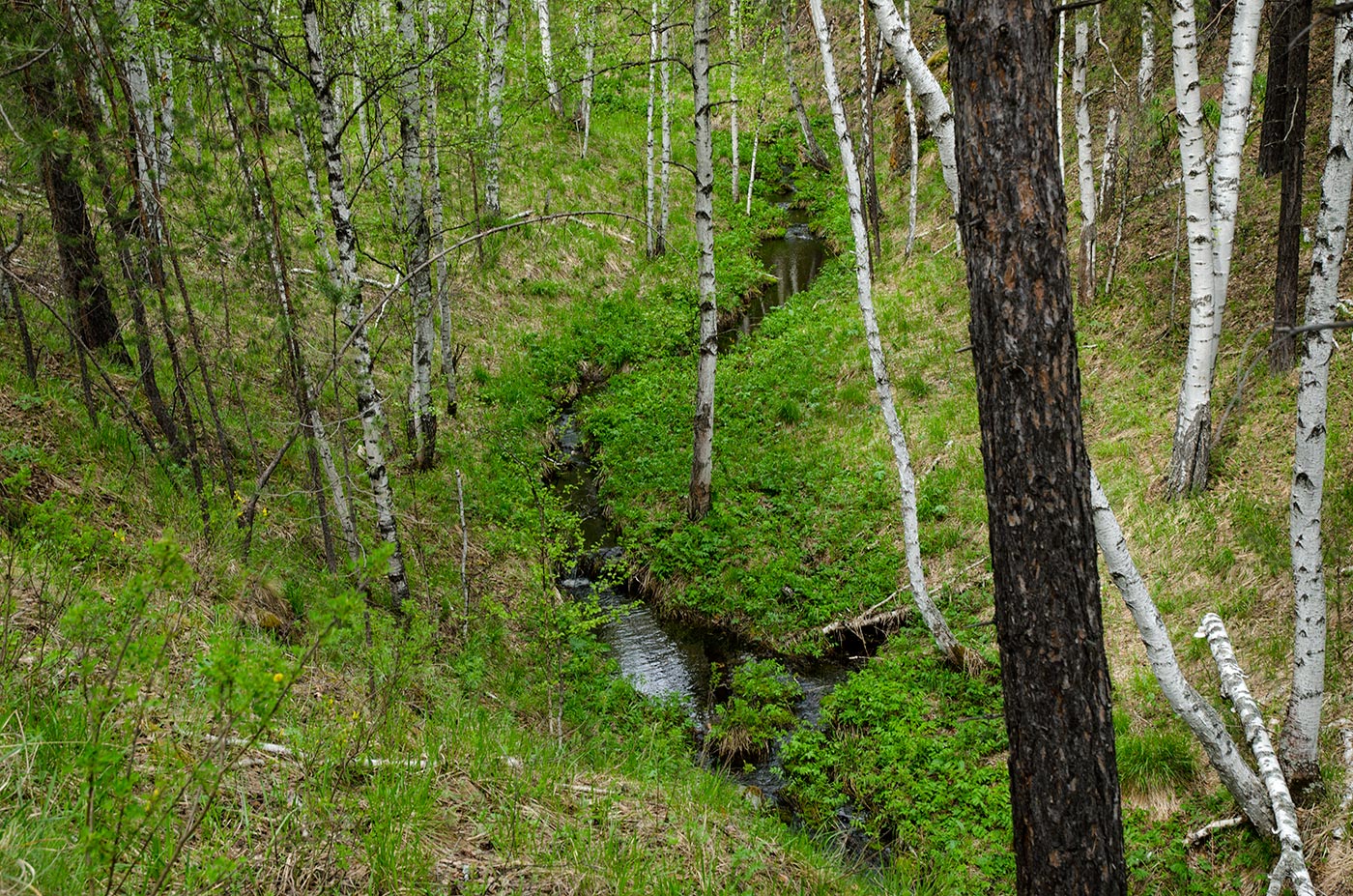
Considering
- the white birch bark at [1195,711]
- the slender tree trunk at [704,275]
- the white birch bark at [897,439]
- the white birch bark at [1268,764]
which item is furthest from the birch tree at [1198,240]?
Answer: the slender tree trunk at [704,275]

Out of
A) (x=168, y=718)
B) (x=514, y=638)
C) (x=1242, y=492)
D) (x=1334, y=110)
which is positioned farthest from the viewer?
(x=514, y=638)

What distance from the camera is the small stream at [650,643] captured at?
792cm

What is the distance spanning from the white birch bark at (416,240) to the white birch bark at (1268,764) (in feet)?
22.2

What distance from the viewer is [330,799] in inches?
127

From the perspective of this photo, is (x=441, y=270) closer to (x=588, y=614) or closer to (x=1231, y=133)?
(x=588, y=614)

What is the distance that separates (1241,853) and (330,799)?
5.23 meters

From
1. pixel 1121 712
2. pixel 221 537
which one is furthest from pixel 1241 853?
pixel 221 537

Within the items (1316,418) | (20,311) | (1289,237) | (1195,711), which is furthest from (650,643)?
(1289,237)

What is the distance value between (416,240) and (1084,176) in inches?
373

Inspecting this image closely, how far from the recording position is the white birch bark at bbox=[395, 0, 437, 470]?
8.87 metres

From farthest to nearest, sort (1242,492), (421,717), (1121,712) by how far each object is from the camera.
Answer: (1242,492), (1121,712), (421,717)

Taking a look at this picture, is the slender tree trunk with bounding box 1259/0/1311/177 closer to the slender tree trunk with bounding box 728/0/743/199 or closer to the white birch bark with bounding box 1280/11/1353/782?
the white birch bark with bounding box 1280/11/1353/782

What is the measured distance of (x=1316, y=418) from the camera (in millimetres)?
4723

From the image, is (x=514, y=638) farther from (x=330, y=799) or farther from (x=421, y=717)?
A: (x=330, y=799)
